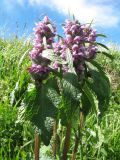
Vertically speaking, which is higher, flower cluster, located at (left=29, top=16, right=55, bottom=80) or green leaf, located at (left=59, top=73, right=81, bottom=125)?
flower cluster, located at (left=29, top=16, right=55, bottom=80)

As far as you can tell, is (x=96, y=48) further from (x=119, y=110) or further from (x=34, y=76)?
(x=119, y=110)

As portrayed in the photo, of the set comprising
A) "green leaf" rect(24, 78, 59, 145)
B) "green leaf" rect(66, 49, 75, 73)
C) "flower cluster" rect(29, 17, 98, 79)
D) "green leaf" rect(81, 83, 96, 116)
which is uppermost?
"flower cluster" rect(29, 17, 98, 79)

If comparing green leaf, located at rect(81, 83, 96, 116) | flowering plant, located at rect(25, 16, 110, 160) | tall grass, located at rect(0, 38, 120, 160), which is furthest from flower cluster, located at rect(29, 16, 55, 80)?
tall grass, located at rect(0, 38, 120, 160)

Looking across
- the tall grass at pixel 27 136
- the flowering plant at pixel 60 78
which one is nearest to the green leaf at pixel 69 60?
the flowering plant at pixel 60 78

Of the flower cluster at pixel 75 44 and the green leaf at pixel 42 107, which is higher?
the flower cluster at pixel 75 44

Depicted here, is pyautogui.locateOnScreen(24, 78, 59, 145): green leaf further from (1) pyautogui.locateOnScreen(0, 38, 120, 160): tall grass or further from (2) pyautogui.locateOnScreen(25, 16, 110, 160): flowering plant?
(1) pyautogui.locateOnScreen(0, 38, 120, 160): tall grass

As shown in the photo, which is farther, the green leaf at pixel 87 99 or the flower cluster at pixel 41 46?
the green leaf at pixel 87 99

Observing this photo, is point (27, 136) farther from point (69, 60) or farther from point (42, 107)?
point (69, 60)

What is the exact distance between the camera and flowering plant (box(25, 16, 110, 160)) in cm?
248

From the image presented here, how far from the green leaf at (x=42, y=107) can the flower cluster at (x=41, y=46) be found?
8 cm

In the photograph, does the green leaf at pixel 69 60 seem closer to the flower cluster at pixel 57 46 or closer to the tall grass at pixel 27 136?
the flower cluster at pixel 57 46

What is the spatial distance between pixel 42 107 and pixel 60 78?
0.19 metres

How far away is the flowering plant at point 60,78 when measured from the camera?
97.8 inches

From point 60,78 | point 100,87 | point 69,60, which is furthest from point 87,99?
point 69,60
